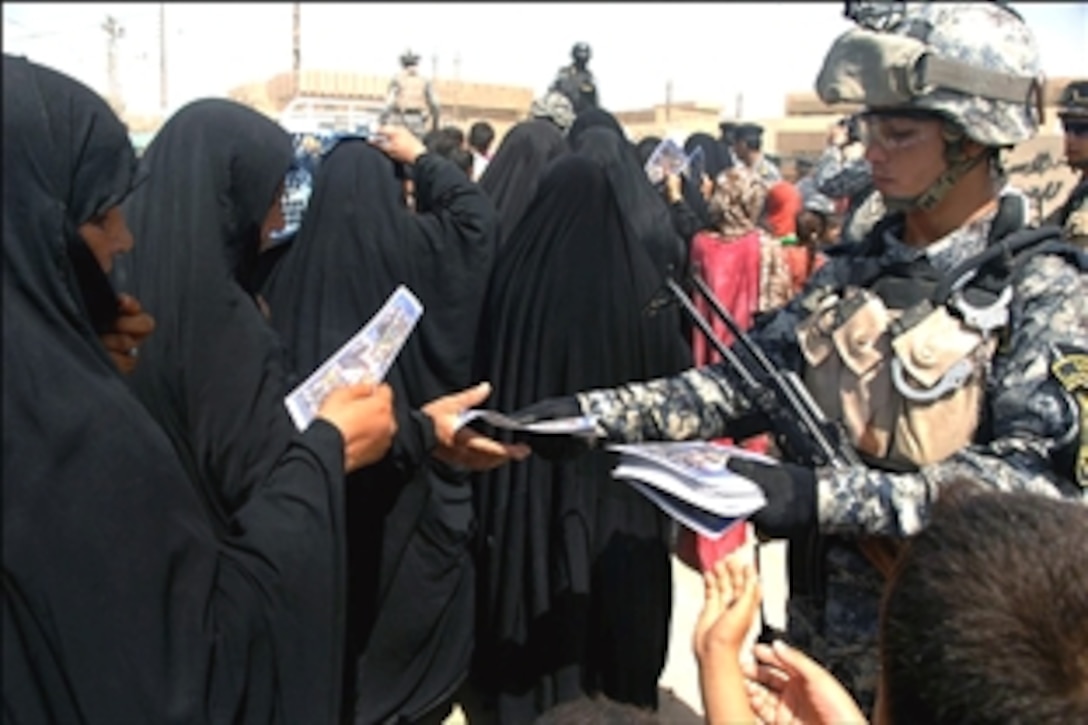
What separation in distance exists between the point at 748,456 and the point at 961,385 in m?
0.41

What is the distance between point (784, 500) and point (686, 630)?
272 cm

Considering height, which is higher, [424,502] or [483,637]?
[424,502]

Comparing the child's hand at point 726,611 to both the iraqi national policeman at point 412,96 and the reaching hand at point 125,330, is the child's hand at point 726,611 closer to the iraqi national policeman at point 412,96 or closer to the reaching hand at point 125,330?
the reaching hand at point 125,330

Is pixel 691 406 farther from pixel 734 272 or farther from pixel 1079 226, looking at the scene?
pixel 734 272

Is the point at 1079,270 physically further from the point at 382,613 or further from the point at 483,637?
the point at 483,637

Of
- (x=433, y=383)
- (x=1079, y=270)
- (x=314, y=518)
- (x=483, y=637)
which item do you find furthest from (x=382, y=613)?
(x=1079, y=270)

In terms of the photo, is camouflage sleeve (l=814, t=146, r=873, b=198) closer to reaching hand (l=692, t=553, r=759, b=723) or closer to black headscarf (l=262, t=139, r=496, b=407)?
black headscarf (l=262, t=139, r=496, b=407)

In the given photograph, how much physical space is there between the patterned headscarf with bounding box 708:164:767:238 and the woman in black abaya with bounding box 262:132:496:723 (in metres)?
2.39

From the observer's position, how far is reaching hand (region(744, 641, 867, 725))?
1.37 meters

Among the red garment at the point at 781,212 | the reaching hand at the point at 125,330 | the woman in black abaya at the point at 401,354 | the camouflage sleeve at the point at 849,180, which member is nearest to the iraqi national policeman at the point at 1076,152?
the camouflage sleeve at the point at 849,180

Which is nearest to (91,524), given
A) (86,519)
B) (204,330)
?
(86,519)

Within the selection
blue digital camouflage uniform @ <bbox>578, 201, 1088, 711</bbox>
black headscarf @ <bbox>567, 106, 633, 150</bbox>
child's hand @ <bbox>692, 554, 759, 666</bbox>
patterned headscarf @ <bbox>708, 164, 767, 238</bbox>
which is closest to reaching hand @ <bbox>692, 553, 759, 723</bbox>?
child's hand @ <bbox>692, 554, 759, 666</bbox>

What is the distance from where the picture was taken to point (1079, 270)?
6.00ft

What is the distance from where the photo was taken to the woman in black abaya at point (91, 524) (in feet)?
3.74
